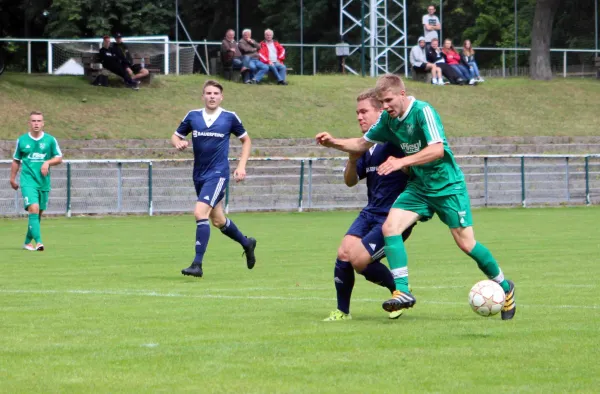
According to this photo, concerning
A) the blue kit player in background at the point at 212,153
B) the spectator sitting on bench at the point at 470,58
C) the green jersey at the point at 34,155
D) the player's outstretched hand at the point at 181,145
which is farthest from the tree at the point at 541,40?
the player's outstretched hand at the point at 181,145

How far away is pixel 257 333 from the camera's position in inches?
316

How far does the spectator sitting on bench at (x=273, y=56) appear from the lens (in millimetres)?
36125

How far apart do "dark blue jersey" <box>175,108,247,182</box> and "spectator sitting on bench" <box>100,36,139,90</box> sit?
20.5 metres

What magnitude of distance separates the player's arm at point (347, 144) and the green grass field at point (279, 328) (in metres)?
1.30

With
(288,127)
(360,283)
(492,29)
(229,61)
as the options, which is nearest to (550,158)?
(288,127)

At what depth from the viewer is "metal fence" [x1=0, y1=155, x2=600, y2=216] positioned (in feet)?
87.5

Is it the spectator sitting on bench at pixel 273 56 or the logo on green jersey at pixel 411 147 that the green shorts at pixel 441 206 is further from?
the spectator sitting on bench at pixel 273 56

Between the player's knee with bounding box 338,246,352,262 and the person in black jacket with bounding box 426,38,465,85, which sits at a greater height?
the person in black jacket with bounding box 426,38,465,85

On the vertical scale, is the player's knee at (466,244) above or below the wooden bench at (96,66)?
below

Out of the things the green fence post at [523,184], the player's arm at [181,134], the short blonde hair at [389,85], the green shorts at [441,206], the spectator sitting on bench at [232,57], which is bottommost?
the green fence post at [523,184]

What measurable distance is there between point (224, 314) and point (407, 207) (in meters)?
1.72

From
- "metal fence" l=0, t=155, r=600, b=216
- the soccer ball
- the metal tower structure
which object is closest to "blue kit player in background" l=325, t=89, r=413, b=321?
the soccer ball

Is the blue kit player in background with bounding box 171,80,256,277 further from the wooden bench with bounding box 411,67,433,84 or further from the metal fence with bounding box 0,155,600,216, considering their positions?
the wooden bench with bounding box 411,67,433,84

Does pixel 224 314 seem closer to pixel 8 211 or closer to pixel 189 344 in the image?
pixel 189 344
